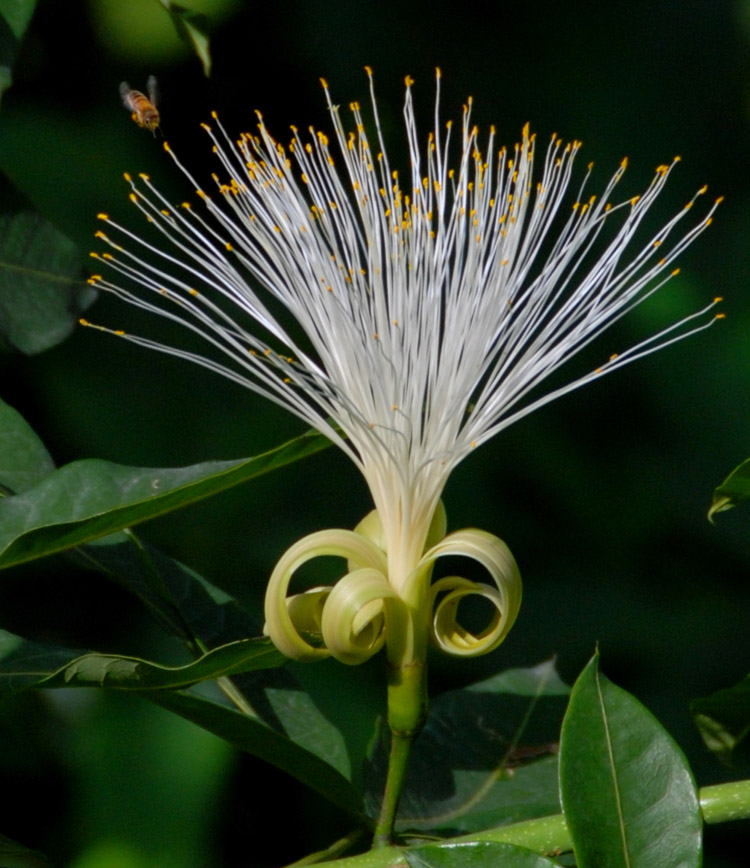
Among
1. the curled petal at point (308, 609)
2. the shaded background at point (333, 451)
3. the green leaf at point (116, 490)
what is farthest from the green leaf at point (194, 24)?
the curled petal at point (308, 609)

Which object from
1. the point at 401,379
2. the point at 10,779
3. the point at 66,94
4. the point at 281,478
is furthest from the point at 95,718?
the point at 66,94

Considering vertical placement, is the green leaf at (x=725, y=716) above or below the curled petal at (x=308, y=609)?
below

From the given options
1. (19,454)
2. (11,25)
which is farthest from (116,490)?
(11,25)

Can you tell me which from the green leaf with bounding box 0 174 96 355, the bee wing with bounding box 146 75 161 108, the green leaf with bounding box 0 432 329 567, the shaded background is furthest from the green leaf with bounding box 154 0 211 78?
the green leaf with bounding box 0 432 329 567

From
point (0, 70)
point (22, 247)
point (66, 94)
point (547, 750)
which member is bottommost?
point (547, 750)

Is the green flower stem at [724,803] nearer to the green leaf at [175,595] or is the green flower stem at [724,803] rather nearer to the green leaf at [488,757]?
the green leaf at [488,757]

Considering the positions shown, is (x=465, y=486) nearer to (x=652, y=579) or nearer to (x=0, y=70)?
(x=652, y=579)
